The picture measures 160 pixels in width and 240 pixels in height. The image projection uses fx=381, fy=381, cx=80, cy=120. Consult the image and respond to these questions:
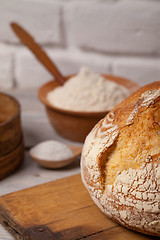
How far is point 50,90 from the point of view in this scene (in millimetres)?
1344

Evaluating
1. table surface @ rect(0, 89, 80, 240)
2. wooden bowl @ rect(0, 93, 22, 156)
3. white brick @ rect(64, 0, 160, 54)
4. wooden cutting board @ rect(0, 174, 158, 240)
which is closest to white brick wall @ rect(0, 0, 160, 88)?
white brick @ rect(64, 0, 160, 54)

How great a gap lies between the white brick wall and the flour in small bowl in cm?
41

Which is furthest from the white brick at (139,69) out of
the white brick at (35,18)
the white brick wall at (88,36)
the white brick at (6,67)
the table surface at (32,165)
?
the white brick at (6,67)

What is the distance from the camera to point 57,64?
1765 mm

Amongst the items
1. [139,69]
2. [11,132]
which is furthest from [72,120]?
[139,69]

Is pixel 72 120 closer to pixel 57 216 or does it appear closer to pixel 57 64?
pixel 57 216

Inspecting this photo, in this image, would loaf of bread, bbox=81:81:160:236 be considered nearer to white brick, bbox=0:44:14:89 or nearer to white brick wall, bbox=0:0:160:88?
white brick wall, bbox=0:0:160:88

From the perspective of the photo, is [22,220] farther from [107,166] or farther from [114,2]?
[114,2]

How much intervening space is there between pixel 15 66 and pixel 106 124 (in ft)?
3.67

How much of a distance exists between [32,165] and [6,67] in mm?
825

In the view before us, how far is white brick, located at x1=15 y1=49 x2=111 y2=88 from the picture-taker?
66.7 inches

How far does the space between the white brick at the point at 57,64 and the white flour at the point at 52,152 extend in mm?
673

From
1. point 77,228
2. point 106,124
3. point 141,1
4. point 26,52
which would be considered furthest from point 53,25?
point 77,228

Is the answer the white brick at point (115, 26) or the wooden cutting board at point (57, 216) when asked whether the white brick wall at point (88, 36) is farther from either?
the wooden cutting board at point (57, 216)
